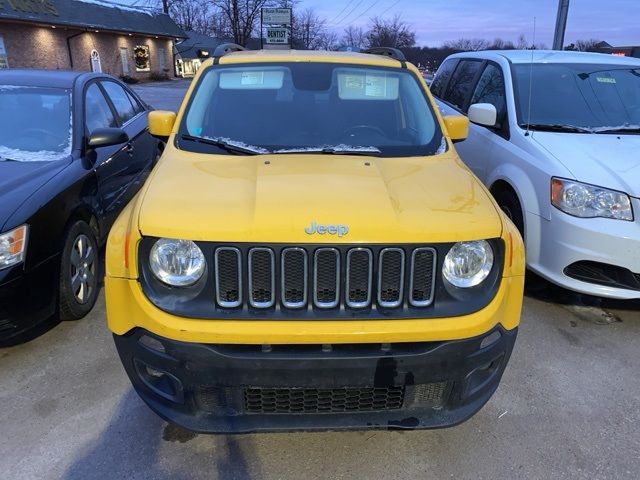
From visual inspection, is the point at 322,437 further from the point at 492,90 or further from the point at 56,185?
the point at 492,90

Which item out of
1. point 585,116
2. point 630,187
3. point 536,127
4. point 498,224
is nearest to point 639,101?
point 585,116

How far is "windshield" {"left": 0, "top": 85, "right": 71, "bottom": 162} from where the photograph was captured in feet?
13.1

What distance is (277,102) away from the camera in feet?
11.3

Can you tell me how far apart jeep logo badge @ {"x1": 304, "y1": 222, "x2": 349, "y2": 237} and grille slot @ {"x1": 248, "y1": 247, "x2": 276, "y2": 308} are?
7.2 inches

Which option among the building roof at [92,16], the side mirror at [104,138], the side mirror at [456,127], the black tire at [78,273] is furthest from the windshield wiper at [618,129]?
the building roof at [92,16]

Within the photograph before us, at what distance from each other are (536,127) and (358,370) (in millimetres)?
3257

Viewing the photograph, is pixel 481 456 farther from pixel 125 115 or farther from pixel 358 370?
pixel 125 115

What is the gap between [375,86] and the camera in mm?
3607

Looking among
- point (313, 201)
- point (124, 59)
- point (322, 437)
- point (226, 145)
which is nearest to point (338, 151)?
point (226, 145)

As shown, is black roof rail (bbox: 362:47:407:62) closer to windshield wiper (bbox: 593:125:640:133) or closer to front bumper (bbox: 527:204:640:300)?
front bumper (bbox: 527:204:640:300)

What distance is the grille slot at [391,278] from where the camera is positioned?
87.1 inches

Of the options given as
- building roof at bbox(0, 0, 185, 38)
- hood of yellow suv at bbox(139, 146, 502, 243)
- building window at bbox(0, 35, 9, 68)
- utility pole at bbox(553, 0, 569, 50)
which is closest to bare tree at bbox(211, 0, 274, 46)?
building roof at bbox(0, 0, 185, 38)

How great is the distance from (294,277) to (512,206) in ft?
9.19

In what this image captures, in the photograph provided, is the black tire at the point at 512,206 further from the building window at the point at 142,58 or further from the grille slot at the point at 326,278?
the building window at the point at 142,58
